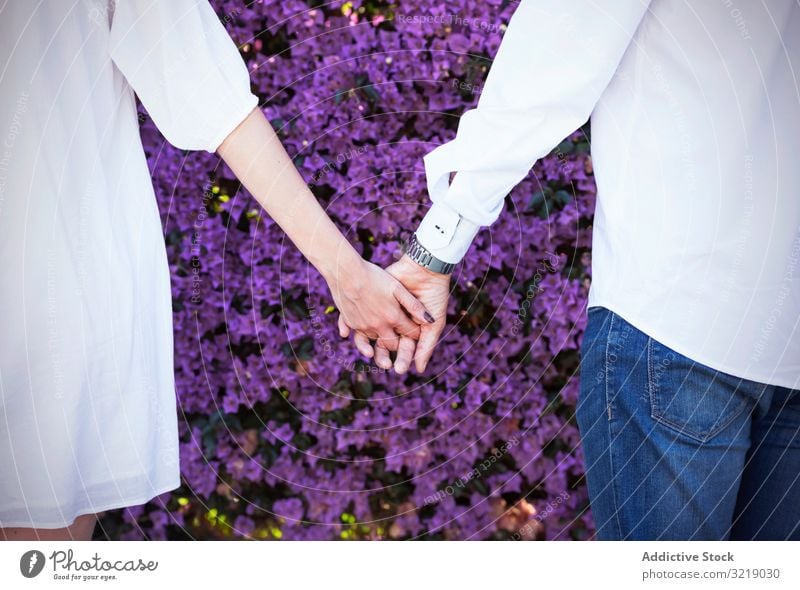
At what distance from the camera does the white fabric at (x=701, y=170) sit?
2.15ft

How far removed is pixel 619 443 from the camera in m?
0.69

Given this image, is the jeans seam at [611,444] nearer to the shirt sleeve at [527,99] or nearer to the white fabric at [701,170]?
the white fabric at [701,170]

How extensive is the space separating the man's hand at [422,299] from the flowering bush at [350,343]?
10 cm

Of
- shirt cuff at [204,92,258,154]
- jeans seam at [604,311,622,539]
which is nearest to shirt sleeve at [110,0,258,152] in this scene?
shirt cuff at [204,92,258,154]

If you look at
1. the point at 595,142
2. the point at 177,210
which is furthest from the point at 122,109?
the point at 595,142

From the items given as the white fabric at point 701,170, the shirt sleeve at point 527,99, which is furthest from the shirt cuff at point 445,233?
the white fabric at point 701,170

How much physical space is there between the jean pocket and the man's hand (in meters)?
0.31

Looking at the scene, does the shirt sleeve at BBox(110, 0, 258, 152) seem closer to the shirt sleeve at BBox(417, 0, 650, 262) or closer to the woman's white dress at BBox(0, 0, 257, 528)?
the woman's white dress at BBox(0, 0, 257, 528)

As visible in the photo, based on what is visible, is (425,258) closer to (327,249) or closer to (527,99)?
(327,249)

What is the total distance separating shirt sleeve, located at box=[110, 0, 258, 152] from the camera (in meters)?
0.70

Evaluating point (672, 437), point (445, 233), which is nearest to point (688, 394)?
point (672, 437)

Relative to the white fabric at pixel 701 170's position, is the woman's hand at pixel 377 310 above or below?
below

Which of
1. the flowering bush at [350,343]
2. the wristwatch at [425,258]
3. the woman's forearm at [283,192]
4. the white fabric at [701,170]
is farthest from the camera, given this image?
the flowering bush at [350,343]

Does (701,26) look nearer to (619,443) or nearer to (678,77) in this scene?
(678,77)
